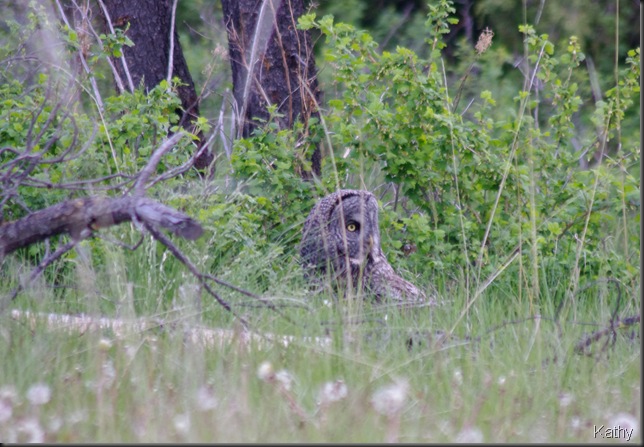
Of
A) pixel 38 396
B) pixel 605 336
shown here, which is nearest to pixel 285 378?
pixel 38 396

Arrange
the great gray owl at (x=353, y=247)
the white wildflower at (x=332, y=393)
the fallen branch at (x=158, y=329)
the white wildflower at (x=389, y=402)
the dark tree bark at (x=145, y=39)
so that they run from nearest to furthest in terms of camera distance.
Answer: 1. the white wildflower at (x=389, y=402)
2. the white wildflower at (x=332, y=393)
3. the fallen branch at (x=158, y=329)
4. the great gray owl at (x=353, y=247)
5. the dark tree bark at (x=145, y=39)

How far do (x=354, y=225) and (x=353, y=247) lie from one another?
0.12 meters

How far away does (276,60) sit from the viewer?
629cm

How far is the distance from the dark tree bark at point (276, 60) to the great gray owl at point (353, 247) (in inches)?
57.0

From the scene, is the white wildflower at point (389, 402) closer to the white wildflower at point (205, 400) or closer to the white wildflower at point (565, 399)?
the white wildflower at point (205, 400)

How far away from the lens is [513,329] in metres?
3.78

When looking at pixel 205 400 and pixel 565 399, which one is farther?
pixel 565 399

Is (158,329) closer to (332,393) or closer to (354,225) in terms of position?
(332,393)

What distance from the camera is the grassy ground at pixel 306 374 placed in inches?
99.7

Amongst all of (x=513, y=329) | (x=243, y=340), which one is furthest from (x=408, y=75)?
(x=243, y=340)

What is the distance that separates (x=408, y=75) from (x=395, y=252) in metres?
1.05

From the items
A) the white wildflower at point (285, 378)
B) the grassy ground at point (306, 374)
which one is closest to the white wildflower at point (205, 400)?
the grassy ground at point (306, 374)

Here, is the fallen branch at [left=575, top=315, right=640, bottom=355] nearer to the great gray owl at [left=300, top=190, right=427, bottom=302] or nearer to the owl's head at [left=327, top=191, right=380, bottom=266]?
the great gray owl at [left=300, top=190, right=427, bottom=302]

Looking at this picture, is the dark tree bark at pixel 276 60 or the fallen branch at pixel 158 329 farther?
the dark tree bark at pixel 276 60
